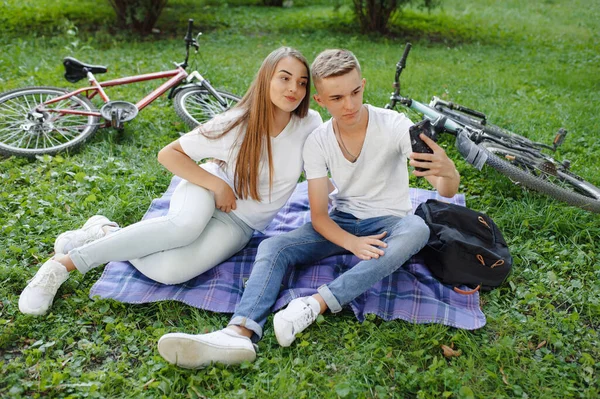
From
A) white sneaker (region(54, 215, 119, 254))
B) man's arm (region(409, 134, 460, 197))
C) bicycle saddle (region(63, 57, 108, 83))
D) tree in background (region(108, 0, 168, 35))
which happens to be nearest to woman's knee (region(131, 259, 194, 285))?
white sneaker (region(54, 215, 119, 254))

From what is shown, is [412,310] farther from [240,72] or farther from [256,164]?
[240,72]

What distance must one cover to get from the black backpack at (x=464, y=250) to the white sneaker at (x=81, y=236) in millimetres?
1907

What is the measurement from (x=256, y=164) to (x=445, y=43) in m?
6.75

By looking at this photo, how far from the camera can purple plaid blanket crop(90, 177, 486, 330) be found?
2.62 metres

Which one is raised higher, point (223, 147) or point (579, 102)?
point (223, 147)

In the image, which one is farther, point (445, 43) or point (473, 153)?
point (445, 43)

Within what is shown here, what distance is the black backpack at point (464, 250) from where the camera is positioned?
9.12 ft

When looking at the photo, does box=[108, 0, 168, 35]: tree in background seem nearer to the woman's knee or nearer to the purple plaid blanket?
the purple plaid blanket

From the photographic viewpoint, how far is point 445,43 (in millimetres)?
8523

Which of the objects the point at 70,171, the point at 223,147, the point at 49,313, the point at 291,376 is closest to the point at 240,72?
the point at 70,171

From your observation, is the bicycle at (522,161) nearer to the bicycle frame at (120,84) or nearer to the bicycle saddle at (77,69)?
the bicycle frame at (120,84)

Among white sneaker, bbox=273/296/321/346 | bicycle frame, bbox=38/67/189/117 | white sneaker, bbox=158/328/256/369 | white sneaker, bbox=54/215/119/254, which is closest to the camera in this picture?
white sneaker, bbox=158/328/256/369

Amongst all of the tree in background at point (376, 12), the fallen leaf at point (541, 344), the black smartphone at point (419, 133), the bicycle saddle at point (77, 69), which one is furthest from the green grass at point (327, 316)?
the tree in background at point (376, 12)

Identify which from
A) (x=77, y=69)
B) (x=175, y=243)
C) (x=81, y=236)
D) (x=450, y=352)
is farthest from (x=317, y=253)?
(x=77, y=69)
